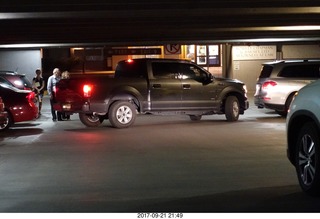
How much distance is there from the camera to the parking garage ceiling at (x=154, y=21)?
674 inches

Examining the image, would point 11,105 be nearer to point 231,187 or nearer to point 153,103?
point 153,103

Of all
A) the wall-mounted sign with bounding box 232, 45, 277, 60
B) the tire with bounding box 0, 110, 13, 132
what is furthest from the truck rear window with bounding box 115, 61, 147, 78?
the wall-mounted sign with bounding box 232, 45, 277, 60

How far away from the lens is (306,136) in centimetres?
721

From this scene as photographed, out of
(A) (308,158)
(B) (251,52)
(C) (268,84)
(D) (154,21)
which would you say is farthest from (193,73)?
(B) (251,52)

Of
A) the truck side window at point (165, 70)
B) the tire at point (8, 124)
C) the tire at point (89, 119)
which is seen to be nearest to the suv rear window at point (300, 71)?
the truck side window at point (165, 70)

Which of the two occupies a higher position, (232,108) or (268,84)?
(268,84)

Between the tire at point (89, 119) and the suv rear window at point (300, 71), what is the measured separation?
6.30 m

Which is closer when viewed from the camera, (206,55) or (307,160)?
(307,160)

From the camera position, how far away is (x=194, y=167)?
9.39 metres

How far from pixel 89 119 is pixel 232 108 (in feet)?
14.6

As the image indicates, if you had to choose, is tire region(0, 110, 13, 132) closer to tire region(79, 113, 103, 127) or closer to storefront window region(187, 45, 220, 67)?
tire region(79, 113, 103, 127)

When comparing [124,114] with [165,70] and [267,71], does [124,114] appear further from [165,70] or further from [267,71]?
[267,71]

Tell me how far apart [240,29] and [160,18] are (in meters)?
6.09

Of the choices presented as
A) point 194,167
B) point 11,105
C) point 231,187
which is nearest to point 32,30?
point 11,105
